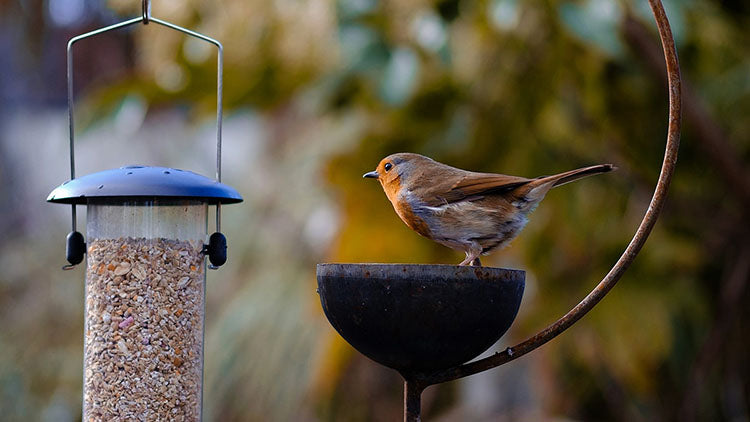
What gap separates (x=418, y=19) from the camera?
2945 millimetres

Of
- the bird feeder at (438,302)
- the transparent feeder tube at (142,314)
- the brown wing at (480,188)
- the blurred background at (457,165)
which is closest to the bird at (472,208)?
the brown wing at (480,188)

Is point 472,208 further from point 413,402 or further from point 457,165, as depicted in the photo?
point 457,165

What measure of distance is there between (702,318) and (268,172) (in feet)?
9.03

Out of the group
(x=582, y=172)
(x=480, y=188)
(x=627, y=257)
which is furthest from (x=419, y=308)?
(x=480, y=188)

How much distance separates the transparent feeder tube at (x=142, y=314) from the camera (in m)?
2.03

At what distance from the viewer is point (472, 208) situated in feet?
6.86

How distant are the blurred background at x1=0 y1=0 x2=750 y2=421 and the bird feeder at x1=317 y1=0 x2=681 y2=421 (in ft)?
3.85

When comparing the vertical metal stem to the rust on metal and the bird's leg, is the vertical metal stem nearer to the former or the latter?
the rust on metal

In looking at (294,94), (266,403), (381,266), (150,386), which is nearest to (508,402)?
(266,403)

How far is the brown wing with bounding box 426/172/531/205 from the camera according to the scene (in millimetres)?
2104

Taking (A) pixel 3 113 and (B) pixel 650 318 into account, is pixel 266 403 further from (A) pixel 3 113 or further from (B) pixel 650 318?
(A) pixel 3 113

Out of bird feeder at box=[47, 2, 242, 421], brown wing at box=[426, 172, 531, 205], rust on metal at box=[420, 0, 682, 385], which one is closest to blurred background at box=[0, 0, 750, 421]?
brown wing at box=[426, 172, 531, 205]

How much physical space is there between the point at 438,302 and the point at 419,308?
0.12ft

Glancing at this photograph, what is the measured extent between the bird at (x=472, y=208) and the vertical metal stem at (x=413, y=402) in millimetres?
494
